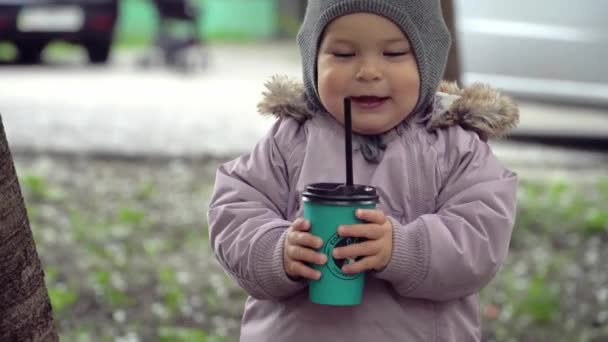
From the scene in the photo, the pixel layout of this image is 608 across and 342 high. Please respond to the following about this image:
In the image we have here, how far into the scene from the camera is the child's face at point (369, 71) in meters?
2.43

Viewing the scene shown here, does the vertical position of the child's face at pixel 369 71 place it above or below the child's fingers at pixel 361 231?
above

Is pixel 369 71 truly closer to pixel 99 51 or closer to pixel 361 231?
pixel 361 231

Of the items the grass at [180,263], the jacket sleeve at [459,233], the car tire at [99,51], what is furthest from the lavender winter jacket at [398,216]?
the car tire at [99,51]

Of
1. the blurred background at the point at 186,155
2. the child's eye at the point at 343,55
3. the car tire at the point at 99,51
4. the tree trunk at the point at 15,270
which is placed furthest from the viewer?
the car tire at the point at 99,51

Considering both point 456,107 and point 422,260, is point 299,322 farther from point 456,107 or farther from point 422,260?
point 456,107

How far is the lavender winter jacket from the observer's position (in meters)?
2.39

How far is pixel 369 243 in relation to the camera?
2256 mm

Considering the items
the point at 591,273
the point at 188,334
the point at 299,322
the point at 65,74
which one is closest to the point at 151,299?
the point at 188,334

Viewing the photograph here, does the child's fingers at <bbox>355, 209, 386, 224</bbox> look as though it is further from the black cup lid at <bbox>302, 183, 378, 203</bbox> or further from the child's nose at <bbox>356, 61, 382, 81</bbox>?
the child's nose at <bbox>356, 61, 382, 81</bbox>

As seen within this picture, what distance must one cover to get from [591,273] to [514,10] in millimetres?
4282

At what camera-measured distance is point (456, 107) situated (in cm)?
257

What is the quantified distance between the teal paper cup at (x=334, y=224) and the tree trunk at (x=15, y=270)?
21.8 inches

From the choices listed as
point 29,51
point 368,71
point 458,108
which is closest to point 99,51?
point 29,51

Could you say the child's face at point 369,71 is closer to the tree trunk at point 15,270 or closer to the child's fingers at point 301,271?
the child's fingers at point 301,271
